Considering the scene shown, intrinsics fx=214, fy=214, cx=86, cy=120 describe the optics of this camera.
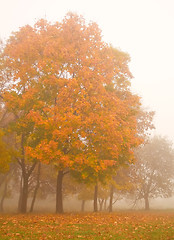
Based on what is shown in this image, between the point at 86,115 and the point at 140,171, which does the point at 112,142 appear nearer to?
the point at 86,115

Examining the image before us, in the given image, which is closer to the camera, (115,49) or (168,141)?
(115,49)

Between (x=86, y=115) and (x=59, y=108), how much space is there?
8.59 ft

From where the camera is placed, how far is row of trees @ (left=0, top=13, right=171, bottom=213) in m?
18.8

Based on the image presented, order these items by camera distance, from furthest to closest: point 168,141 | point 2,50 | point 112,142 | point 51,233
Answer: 1. point 168,141
2. point 2,50
3. point 112,142
4. point 51,233

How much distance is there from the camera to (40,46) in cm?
2298

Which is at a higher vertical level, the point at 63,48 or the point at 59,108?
the point at 63,48

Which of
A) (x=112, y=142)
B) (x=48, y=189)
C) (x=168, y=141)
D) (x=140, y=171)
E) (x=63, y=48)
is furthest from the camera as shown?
(x=168, y=141)

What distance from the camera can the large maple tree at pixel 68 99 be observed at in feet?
61.6

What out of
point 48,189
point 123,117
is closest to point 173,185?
point 48,189

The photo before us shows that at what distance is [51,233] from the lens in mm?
11078

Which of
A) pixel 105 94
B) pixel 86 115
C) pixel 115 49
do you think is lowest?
pixel 86 115

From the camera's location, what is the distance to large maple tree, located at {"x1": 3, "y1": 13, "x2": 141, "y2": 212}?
739 inches

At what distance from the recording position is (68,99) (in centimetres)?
1973

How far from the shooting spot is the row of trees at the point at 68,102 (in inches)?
741
